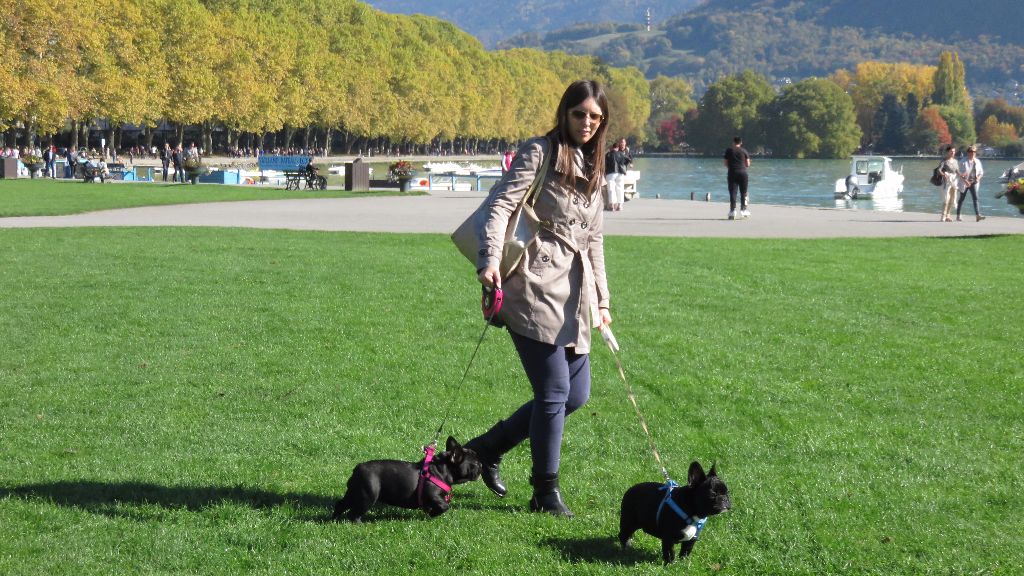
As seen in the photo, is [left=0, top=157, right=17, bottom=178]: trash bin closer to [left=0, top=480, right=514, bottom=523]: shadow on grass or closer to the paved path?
the paved path

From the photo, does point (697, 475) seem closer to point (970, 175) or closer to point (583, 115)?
point (583, 115)

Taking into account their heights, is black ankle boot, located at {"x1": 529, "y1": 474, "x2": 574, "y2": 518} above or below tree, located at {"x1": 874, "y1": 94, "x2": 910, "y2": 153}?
below

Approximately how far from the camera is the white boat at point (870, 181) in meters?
51.0

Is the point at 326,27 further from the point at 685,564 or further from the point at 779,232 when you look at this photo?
the point at 685,564

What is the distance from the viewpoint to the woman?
16.2 feet

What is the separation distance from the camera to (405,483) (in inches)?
202

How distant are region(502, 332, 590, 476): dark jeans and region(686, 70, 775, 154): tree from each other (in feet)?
→ 550

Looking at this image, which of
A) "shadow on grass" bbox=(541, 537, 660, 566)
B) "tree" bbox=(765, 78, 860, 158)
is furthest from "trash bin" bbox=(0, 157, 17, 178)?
"tree" bbox=(765, 78, 860, 158)

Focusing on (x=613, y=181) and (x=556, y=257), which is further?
(x=613, y=181)

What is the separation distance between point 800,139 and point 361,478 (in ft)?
523

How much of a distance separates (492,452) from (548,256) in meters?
1.05

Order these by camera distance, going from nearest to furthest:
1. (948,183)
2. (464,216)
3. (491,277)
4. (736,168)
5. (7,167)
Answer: (491,277), (736,168), (948,183), (464,216), (7,167)

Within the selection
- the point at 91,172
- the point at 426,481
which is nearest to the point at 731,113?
the point at 91,172

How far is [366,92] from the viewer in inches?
3693
